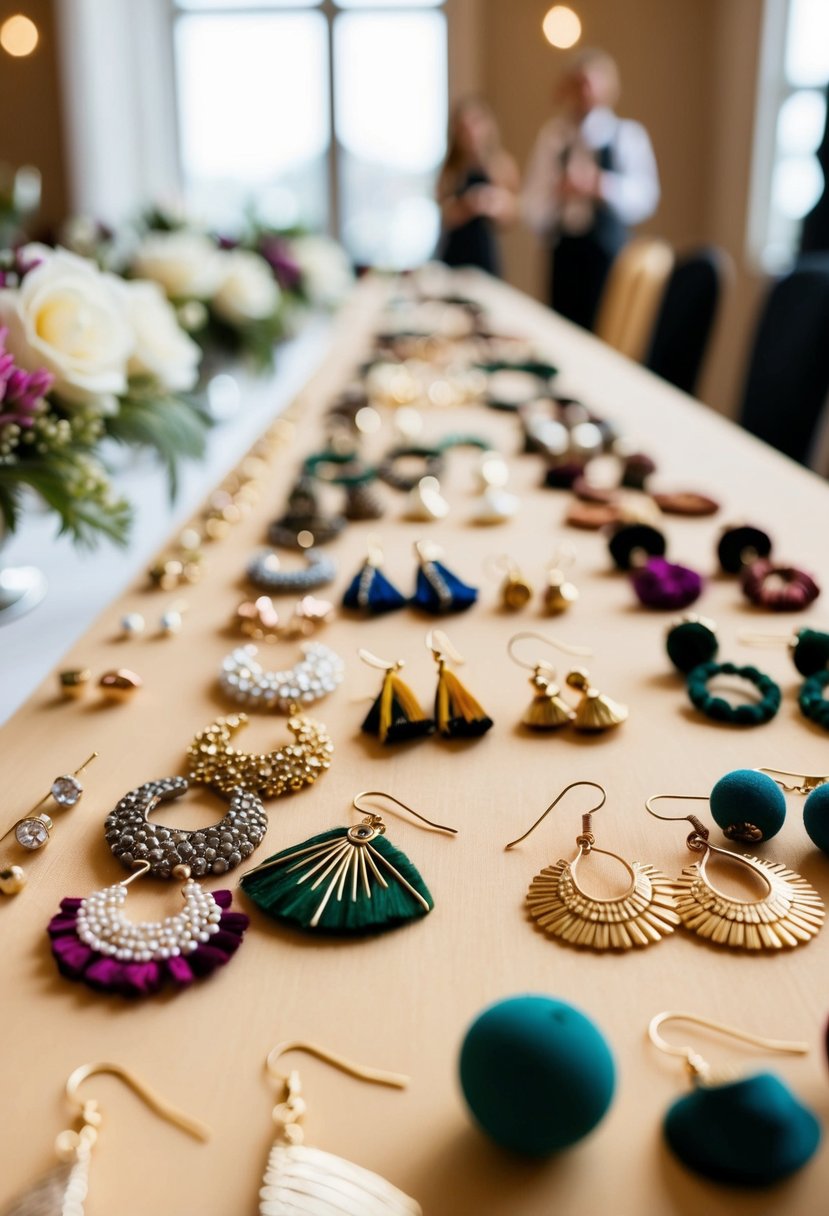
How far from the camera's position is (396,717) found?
728 millimetres

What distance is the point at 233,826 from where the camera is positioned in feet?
2.02

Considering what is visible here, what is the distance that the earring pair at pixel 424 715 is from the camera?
726 mm

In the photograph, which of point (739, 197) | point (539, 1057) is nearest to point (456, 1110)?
point (539, 1057)

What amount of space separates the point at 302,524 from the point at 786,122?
16.5 feet

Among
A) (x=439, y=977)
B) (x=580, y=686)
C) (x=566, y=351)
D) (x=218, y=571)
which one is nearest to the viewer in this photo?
(x=439, y=977)

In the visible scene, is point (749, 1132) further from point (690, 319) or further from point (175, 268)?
point (690, 319)

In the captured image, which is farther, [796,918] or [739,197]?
[739,197]

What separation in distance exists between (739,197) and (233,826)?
5825mm

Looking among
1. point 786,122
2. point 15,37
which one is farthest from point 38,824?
point 786,122

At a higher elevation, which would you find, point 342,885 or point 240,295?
point 240,295

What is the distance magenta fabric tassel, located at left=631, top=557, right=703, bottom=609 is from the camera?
0.94 m

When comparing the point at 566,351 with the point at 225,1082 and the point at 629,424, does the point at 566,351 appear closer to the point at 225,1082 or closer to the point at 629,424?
the point at 629,424


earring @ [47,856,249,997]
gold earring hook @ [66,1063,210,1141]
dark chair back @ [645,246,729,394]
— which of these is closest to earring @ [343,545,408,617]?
earring @ [47,856,249,997]

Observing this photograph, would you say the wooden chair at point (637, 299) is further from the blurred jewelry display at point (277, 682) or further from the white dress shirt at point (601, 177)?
the blurred jewelry display at point (277, 682)
